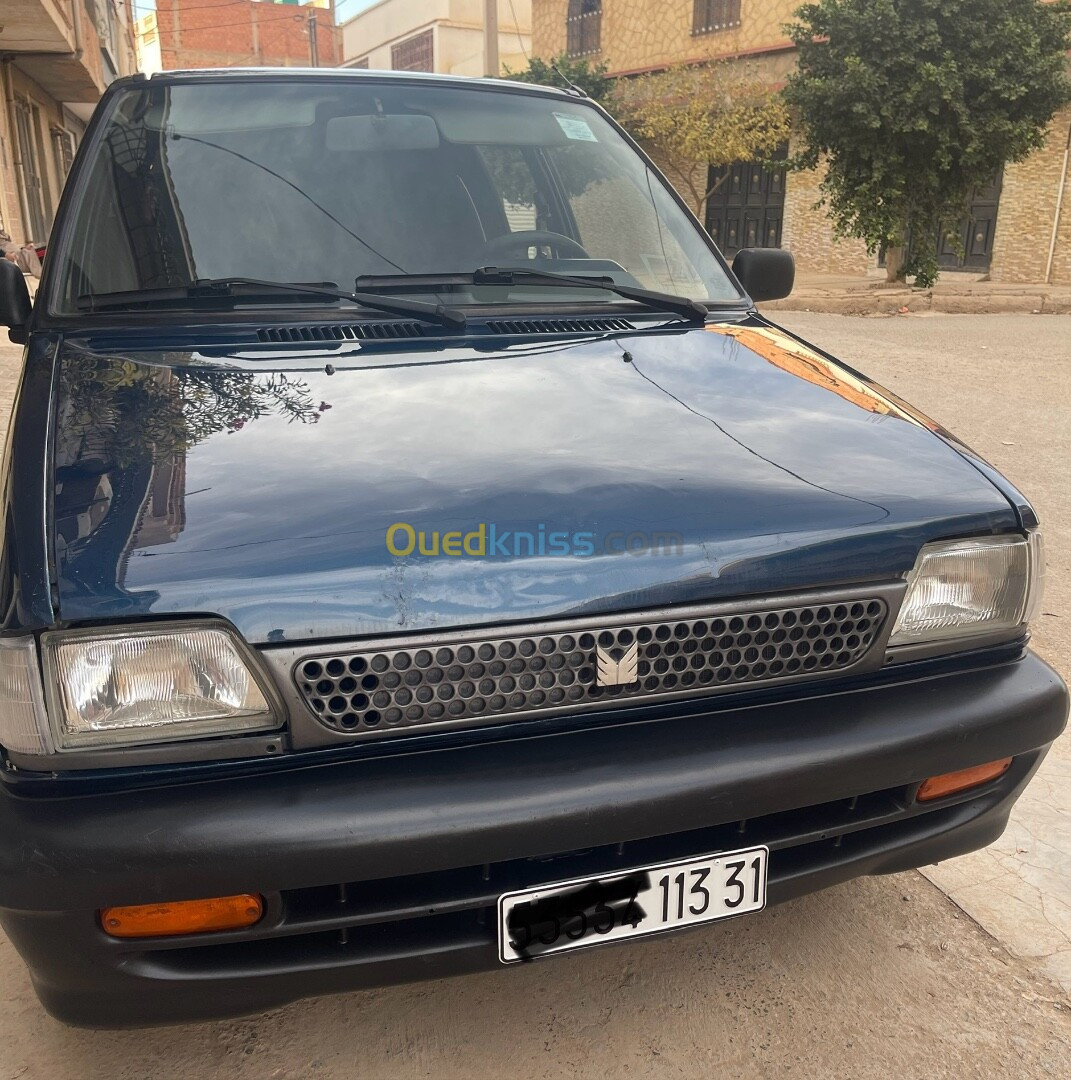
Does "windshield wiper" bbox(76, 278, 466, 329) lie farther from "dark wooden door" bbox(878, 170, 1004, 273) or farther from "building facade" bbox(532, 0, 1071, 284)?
"dark wooden door" bbox(878, 170, 1004, 273)

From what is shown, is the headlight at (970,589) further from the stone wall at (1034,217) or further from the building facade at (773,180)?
the stone wall at (1034,217)

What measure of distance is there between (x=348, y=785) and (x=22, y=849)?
0.43 metres

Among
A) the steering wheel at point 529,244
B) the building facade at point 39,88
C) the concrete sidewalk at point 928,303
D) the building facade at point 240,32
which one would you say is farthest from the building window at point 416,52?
the steering wheel at point 529,244

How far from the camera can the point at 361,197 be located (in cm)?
255

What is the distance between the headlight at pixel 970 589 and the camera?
5.60 feet

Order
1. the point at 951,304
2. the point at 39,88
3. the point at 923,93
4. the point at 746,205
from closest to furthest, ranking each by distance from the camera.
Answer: the point at 923,93
the point at 951,304
the point at 39,88
the point at 746,205

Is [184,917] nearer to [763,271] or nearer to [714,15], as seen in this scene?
[763,271]

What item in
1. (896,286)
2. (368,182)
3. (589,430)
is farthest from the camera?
(896,286)

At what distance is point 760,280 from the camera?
120 inches

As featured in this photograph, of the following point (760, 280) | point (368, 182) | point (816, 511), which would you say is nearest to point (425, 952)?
point (816, 511)

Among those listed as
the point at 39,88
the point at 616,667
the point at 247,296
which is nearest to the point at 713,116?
the point at 39,88

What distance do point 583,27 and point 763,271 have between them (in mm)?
Result: 30978

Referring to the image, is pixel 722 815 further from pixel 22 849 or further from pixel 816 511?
pixel 22 849

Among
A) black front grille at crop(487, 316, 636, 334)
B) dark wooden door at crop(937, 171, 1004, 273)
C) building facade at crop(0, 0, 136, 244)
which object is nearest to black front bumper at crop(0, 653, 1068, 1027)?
black front grille at crop(487, 316, 636, 334)
